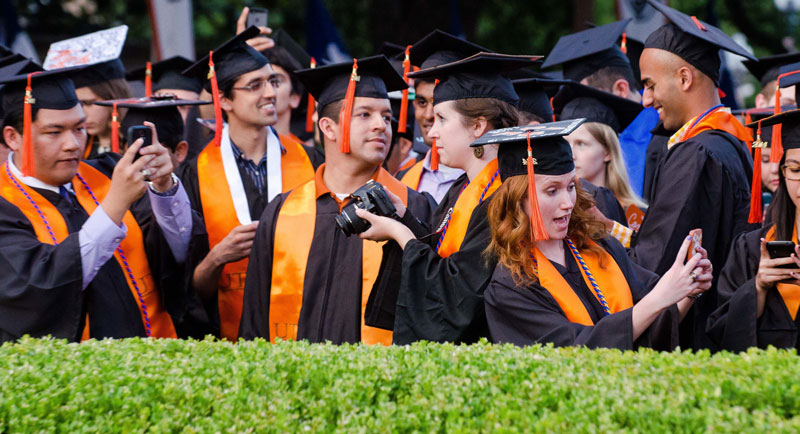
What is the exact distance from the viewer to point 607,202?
535cm

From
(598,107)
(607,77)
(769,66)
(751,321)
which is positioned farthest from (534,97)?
(769,66)

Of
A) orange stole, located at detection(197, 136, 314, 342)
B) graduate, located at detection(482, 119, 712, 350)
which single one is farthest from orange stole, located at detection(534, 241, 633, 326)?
orange stole, located at detection(197, 136, 314, 342)

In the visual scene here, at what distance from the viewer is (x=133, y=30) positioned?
16.1 metres

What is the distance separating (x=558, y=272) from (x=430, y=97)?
2.34m

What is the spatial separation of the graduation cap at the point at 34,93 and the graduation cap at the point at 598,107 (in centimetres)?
316

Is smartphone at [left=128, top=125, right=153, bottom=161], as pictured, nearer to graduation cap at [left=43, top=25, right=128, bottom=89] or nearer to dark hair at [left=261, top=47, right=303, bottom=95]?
graduation cap at [left=43, top=25, right=128, bottom=89]

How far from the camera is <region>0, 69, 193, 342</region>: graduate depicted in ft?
14.0

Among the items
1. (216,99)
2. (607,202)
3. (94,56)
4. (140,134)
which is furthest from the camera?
(94,56)

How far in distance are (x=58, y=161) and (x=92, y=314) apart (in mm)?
823

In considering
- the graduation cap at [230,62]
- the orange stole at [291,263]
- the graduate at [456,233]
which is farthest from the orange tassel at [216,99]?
the graduate at [456,233]

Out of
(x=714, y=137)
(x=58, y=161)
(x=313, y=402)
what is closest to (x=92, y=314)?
(x=58, y=161)

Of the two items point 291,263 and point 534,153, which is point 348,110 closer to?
point 291,263

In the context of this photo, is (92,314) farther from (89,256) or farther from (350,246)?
(350,246)

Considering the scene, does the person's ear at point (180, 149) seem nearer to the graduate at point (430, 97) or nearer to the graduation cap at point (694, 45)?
the graduate at point (430, 97)
